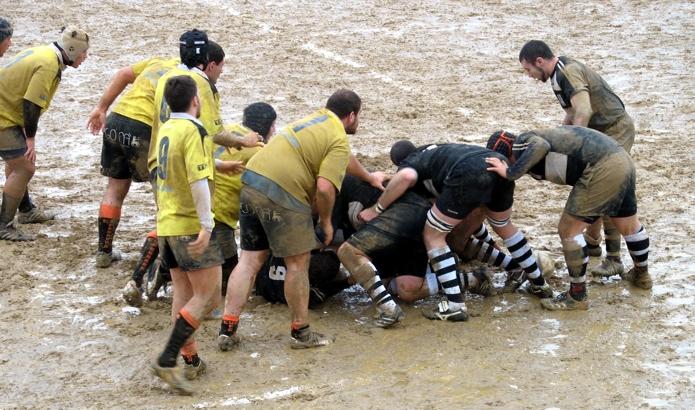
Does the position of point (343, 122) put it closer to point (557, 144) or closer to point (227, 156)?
point (227, 156)

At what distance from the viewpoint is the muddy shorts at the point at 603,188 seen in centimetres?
757

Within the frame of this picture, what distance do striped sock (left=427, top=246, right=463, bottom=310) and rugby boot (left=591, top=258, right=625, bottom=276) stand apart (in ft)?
4.67

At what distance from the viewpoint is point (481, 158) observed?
755cm

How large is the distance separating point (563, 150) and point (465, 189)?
85 cm

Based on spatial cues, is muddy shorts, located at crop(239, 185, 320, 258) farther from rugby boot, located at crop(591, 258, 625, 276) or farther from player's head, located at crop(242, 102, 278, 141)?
rugby boot, located at crop(591, 258, 625, 276)

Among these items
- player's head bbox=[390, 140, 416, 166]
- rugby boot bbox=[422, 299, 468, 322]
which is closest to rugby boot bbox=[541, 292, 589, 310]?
rugby boot bbox=[422, 299, 468, 322]

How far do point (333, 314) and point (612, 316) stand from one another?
2168mm

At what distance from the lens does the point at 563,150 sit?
25.1ft

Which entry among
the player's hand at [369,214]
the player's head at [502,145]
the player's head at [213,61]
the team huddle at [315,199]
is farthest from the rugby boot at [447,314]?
the player's head at [213,61]

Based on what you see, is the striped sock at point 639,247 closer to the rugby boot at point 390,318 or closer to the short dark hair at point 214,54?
the rugby boot at point 390,318

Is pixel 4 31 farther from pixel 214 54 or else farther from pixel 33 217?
pixel 214 54

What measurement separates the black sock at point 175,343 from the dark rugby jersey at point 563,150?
2.80 metres

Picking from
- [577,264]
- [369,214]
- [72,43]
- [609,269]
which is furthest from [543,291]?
[72,43]

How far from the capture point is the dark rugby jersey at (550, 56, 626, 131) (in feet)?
28.0
